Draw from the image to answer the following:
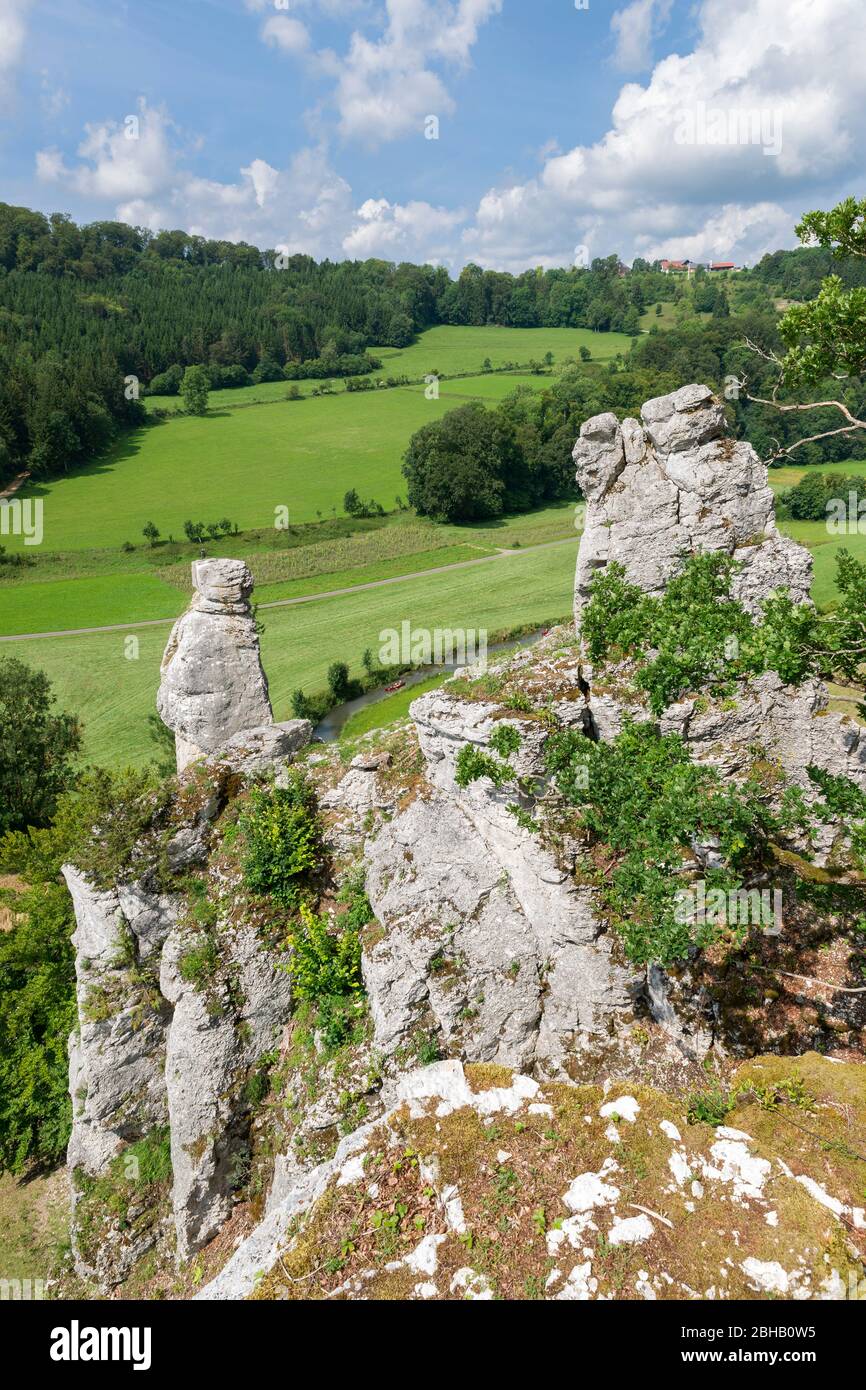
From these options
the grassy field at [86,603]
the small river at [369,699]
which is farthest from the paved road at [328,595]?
the small river at [369,699]

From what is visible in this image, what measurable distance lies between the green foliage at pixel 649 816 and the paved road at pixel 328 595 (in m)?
56.2

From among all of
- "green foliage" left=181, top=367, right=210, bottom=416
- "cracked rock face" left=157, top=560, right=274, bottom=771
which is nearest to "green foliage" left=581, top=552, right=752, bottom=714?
"cracked rock face" left=157, top=560, right=274, bottom=771

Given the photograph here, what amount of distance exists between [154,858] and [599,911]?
33.3 feet

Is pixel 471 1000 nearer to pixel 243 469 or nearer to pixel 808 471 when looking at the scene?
pixel 243 469

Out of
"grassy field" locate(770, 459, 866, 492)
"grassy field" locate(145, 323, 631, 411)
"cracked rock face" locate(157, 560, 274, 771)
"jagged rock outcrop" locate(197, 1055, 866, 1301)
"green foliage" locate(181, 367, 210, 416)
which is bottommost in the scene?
"jagged rock outcrop" locate(197, 1055, 866, 1301)

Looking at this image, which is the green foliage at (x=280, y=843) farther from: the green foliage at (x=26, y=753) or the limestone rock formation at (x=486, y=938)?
the green foliage at (x=26, y=753)

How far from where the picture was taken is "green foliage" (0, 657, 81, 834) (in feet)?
108

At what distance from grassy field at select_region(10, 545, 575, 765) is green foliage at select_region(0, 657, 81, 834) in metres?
8.64

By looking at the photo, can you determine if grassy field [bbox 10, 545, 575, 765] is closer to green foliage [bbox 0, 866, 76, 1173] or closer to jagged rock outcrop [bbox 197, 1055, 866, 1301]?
green foliage [bbox 0, 866, 76, 1173]

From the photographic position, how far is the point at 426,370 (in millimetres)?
149500

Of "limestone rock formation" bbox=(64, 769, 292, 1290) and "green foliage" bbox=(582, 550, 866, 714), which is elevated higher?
"green foliage" bbox=(582, 550, 866, 714)
